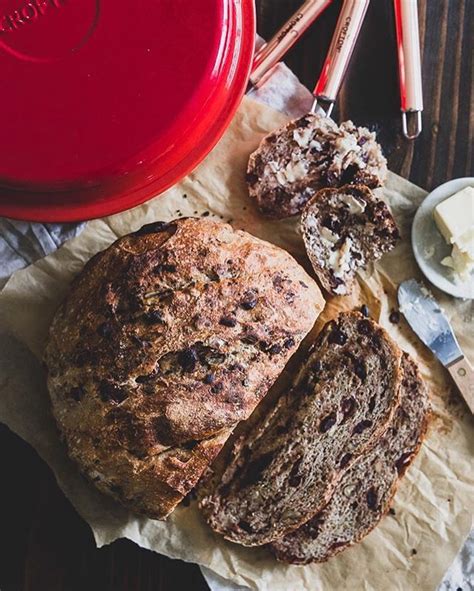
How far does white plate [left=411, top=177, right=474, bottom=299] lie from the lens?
7.72ft

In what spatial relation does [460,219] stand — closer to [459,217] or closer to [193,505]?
[459,217]

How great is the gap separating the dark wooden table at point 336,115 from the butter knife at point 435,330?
A: 320mm

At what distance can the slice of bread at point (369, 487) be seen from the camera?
2330mm

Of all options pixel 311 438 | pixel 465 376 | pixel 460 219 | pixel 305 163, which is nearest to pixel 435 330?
pixel 465 376

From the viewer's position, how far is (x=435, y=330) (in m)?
2.36

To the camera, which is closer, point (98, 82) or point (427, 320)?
point (98, 82)

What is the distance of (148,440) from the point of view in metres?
2.01

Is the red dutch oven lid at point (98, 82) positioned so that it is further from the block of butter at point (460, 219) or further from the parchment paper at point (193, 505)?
the block of butter at point (460, 219)

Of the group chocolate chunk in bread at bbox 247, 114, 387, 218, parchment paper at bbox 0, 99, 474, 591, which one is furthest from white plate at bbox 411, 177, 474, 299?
chocolate chunk in bread at bbox 247, 114, 387, 218

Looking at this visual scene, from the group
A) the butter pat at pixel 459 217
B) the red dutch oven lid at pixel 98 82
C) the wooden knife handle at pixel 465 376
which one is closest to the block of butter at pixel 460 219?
the butter pat at pixel 459 217

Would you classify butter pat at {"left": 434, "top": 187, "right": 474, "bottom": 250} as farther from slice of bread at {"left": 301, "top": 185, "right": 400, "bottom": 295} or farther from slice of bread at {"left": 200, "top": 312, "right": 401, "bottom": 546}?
slice of bread at {"left": 200, "top": 312, "right": 401, "bottom": 546}

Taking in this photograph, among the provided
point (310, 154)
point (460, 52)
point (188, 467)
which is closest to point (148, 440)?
point (188, 467)

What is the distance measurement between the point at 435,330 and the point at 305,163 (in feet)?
1.93

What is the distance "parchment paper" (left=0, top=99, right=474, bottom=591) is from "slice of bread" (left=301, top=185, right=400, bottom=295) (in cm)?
8
